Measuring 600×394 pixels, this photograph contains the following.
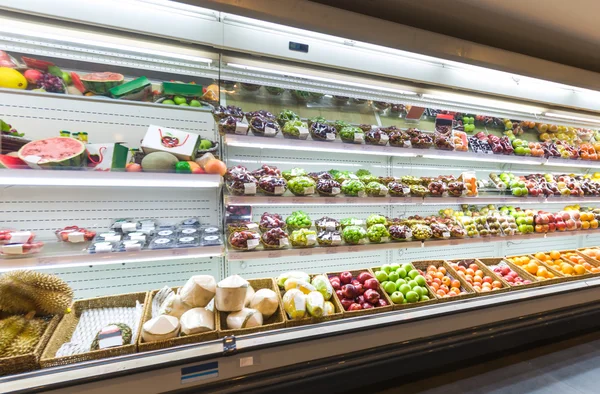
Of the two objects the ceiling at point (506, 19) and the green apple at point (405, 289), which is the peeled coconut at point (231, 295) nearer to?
the green apple at point (405, 289)

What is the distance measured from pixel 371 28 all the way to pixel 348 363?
1.81 meters

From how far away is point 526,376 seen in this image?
1.92m

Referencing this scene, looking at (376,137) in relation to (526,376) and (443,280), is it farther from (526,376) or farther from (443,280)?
(526,376)

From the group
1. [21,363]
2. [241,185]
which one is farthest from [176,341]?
[241,185]

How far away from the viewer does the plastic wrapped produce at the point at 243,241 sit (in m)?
1.82

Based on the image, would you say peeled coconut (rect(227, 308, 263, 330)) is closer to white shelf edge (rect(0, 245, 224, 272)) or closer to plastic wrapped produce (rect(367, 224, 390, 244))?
white shelf edge (rect(0, 245, 224, 272))

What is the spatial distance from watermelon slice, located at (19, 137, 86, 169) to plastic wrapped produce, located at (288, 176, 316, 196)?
1197 mm

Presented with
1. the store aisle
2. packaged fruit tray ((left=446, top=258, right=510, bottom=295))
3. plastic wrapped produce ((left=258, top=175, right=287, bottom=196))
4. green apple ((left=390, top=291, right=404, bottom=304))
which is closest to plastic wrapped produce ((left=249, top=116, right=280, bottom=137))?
plastic wrapped produce ((left=258, top=175, right=287, bottom=196))

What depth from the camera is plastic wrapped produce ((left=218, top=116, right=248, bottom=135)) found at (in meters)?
1.85

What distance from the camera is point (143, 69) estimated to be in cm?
186

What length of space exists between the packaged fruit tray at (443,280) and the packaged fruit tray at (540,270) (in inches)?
26.6

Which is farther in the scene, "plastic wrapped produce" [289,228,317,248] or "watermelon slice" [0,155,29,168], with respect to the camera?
"plastic wrapped produce" [289,228,317,248]

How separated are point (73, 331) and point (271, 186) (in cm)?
130

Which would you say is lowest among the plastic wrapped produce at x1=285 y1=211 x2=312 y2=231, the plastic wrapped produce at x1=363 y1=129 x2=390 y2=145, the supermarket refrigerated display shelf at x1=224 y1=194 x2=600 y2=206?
the plastic wrapped produce at x1=285 y1=211 x2=312 y2=231
